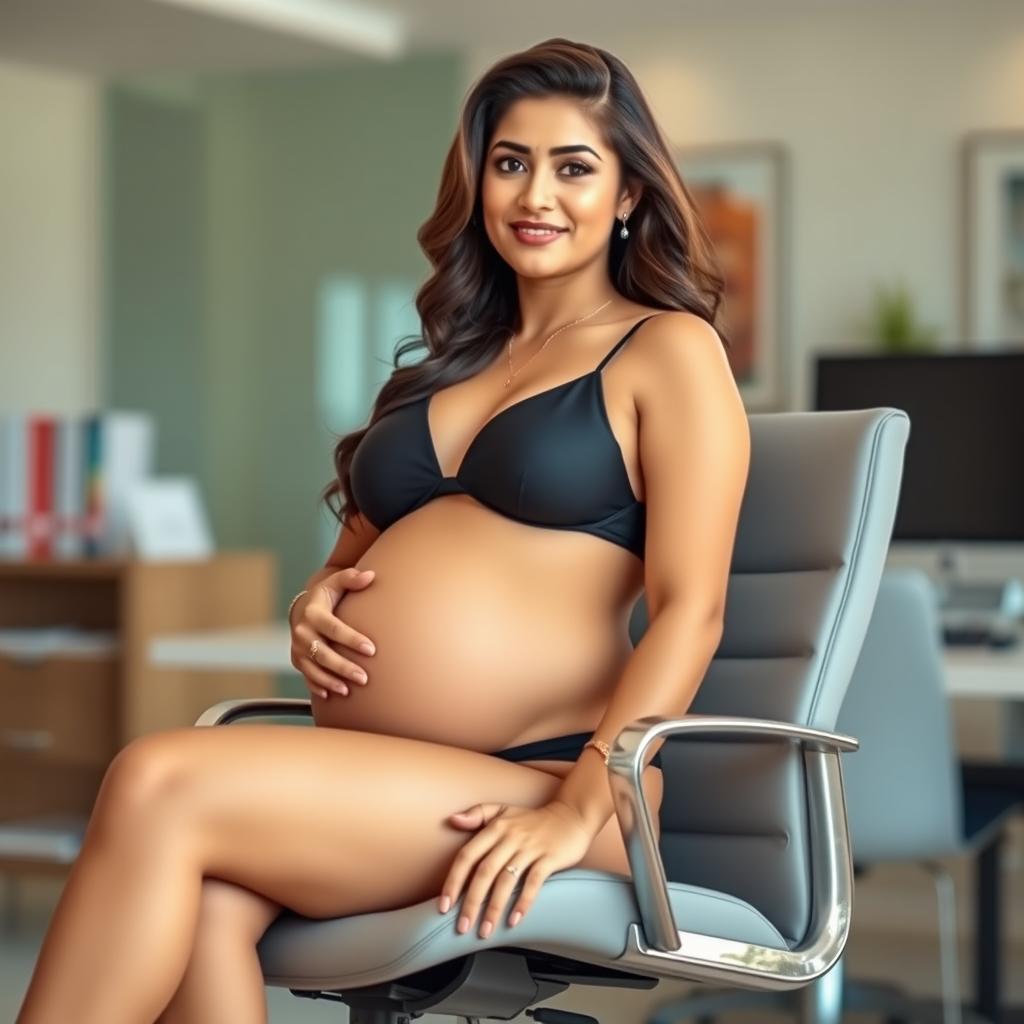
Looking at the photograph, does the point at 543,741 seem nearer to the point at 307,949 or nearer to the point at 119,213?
the point at 307,949

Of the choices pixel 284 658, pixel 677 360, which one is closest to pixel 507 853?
pixel 677 360

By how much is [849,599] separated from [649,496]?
257 millimetres

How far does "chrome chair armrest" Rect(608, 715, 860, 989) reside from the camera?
4.71ft

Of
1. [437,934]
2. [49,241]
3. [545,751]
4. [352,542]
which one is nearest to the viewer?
[437,934]

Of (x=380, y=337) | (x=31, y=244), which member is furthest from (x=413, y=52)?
(x=31, y=244)

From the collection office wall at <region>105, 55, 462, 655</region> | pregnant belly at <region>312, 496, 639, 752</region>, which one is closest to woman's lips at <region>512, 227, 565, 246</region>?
pregnant belly at <region>312, 496, 639, 752</region>

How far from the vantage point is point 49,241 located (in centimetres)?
627

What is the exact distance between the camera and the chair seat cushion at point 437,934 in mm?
1444

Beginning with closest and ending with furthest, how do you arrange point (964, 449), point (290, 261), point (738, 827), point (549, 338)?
point (738, 827) → point (549, 338) → point (964, 449) → point (290, 261)

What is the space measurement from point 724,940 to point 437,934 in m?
0.28

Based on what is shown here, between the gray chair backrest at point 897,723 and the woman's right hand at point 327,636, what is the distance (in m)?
1.12

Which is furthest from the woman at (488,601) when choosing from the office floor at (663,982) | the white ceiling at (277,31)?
the white ceiling at (277,31)

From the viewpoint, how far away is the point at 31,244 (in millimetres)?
6188

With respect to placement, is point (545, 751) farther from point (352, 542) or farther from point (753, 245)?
point (753, 245)
